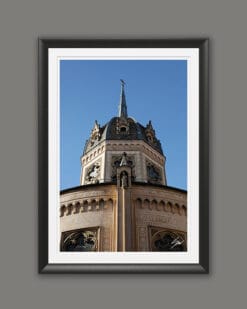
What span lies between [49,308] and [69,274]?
27cm

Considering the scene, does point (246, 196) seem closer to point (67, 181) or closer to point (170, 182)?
point (170, 182)

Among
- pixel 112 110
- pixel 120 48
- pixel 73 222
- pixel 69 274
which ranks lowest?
pixel 69 274

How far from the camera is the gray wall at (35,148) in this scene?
10.2ft

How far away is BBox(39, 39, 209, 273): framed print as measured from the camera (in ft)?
10.3

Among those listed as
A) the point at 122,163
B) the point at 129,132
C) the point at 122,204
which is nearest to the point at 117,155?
the point at 122,163

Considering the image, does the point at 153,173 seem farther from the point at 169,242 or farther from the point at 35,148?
the point at 35,148

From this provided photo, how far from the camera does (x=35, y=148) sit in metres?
3.17

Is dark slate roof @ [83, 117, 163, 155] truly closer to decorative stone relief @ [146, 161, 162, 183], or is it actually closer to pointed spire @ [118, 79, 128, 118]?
pointed spire @ [118, 79, 128, 118]

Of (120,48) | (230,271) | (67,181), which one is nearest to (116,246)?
(67,181)

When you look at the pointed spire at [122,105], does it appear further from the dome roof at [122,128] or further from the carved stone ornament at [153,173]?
the carved stone ornament at [153,173]

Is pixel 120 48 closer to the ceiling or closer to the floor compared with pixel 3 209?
closer to the ceiling

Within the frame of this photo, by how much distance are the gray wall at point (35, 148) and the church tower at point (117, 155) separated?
445 mm

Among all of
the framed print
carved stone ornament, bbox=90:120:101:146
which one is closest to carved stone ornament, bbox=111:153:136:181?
carved stone ornament, bbox=90:120:101:146

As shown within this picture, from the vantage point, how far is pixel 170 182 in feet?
10.8
